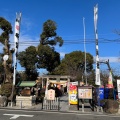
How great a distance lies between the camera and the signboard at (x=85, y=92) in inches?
740

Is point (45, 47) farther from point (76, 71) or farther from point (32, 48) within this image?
point (76, 71)

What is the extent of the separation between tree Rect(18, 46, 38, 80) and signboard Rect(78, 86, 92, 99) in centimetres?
1314

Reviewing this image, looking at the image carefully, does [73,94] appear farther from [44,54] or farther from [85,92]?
[44,54]

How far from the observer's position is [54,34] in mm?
30578

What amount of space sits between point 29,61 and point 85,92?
553 inches

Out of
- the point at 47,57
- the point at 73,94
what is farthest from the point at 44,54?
the point at 73,94

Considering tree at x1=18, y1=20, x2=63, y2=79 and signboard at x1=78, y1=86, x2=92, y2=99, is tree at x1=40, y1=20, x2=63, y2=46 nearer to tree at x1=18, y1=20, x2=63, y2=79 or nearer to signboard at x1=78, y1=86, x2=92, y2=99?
tree at x1=18, y1=20, x2=63, y2=79

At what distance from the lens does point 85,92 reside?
18.9 meters

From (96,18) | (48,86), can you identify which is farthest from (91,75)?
(96,18)

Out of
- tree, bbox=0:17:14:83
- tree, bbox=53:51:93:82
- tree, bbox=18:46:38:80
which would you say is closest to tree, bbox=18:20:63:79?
tree, bbox=18:46:38:80

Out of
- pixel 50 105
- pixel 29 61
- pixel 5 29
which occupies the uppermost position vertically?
pixel 5 29

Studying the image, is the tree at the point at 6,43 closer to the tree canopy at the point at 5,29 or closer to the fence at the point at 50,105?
the tree canopy at the point at 5,29

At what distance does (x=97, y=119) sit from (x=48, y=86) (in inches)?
829

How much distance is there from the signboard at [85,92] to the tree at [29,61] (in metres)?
13.1
